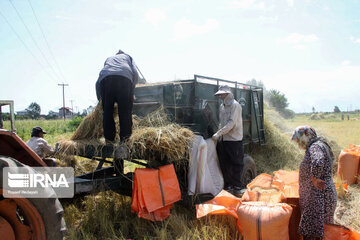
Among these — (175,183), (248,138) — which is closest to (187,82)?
(175,183)

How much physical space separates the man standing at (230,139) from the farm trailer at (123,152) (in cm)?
25

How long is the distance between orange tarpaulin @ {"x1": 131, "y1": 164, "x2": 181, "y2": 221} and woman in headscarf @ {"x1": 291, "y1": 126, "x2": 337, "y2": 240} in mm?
1520

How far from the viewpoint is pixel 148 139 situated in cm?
329

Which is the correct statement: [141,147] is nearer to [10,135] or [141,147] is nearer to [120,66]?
[120,66]

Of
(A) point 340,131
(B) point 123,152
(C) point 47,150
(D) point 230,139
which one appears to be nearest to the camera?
(B) point 123,152

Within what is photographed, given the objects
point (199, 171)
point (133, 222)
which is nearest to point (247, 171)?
point (199, 171)

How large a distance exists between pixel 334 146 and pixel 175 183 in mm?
6595

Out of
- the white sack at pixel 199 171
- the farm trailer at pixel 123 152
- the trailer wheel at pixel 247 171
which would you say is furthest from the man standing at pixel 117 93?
the trailer wheel at pixel 247 171

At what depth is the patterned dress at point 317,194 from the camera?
272 centimetres

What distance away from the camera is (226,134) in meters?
4.32

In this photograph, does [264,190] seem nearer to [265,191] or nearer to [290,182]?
[265,191]

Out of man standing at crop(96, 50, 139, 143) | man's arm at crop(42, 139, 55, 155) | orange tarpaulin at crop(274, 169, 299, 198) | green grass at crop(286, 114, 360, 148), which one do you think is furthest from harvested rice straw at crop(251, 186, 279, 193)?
green grass at crop(286, 114, 360, 148)

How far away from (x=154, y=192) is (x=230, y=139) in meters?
1.62

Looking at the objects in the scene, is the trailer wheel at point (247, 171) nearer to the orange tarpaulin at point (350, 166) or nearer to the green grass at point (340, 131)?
the orange tarpaulin at point (350, 166)
